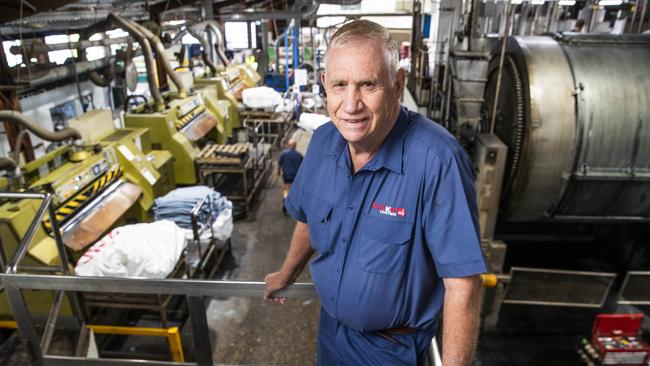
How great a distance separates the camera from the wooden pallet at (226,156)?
7.04m

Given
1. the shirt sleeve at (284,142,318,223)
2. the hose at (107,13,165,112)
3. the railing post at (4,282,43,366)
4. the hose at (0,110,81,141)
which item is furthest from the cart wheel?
the shirt sleeve at (284,142,318,223)

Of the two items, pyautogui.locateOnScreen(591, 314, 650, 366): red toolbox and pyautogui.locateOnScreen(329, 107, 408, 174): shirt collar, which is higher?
pyautogui.locateOnScreen(329, 107, 408, 174): shirt collar

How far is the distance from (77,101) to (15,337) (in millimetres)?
8463

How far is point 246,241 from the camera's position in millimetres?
Answer: 6539

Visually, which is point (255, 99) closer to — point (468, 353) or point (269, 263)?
point (269, 263)

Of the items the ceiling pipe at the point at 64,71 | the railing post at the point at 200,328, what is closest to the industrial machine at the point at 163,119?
the ceiling pipe at the point at 64,71

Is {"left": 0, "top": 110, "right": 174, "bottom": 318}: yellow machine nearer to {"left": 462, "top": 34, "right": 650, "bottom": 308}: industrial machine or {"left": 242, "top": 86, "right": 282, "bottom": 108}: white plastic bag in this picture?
{"left": 462, "top": 34, "right": 650, "bottom": 308}: industrial machine

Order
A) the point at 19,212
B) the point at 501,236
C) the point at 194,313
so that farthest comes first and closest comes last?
the point at 501,236 < the point at 19,212 < the point at 194,313

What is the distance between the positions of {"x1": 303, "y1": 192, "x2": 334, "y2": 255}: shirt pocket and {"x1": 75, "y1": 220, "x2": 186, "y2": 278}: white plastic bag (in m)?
2.71

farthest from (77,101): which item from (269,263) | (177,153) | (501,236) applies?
(501,236)

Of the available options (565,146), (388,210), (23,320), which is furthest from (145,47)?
(388,210)

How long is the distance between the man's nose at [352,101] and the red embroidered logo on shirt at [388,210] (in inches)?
13.7

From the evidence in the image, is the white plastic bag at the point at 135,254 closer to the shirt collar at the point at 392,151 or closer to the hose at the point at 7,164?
the hose at the point at 7,164

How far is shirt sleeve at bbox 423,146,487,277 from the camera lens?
4.42 ft
